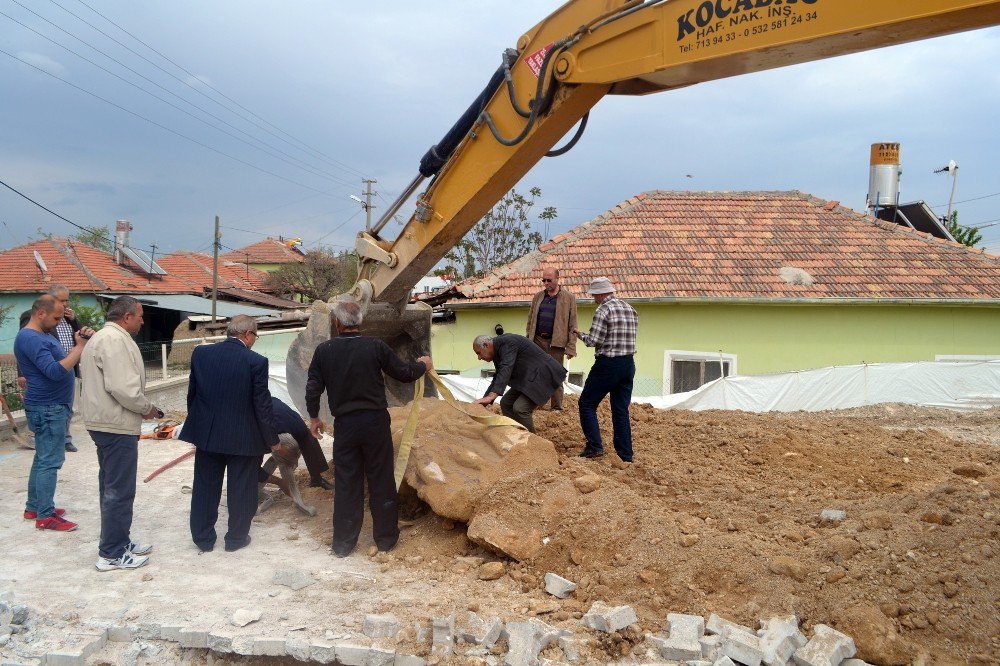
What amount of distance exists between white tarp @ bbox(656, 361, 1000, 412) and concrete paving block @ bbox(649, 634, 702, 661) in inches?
263

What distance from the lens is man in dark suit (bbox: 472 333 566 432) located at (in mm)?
6293

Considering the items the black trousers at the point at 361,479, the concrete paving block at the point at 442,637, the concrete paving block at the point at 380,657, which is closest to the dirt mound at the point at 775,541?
the black trousers at the point at 361,479

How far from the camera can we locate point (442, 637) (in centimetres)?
372

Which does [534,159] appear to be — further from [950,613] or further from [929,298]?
[929,298]

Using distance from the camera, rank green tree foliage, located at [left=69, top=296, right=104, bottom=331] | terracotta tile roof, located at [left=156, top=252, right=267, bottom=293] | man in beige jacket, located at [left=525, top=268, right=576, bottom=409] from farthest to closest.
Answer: terracotta tile roof, located at [left=156, top=252, right=267, bottom=293] → green tree foliage, located at [left=69, top=296, right=104, bottom=331] → man in beige jacket, located at [left=525, top=268, right=576, bottom=409]

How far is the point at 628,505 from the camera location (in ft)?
16.0

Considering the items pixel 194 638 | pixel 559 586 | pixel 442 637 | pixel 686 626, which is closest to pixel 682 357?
pixel 559 586

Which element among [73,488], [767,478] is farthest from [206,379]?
[767,478]

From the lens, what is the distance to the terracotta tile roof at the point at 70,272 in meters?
23.7

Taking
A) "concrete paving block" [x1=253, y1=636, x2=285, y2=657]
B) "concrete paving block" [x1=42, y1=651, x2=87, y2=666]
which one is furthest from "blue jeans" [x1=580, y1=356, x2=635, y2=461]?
"concrete paving block" [x1=42, y1=651, x2=87, y2=666]

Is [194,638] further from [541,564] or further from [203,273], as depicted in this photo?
[203,273]

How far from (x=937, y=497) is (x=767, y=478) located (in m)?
1.58

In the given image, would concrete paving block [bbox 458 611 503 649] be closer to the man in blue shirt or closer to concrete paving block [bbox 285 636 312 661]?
concrete paving block [bbox 285 636 312 661]

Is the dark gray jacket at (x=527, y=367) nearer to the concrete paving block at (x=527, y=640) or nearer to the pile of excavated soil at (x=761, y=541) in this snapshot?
the pile of excavated soil at (x=761, y=541)
